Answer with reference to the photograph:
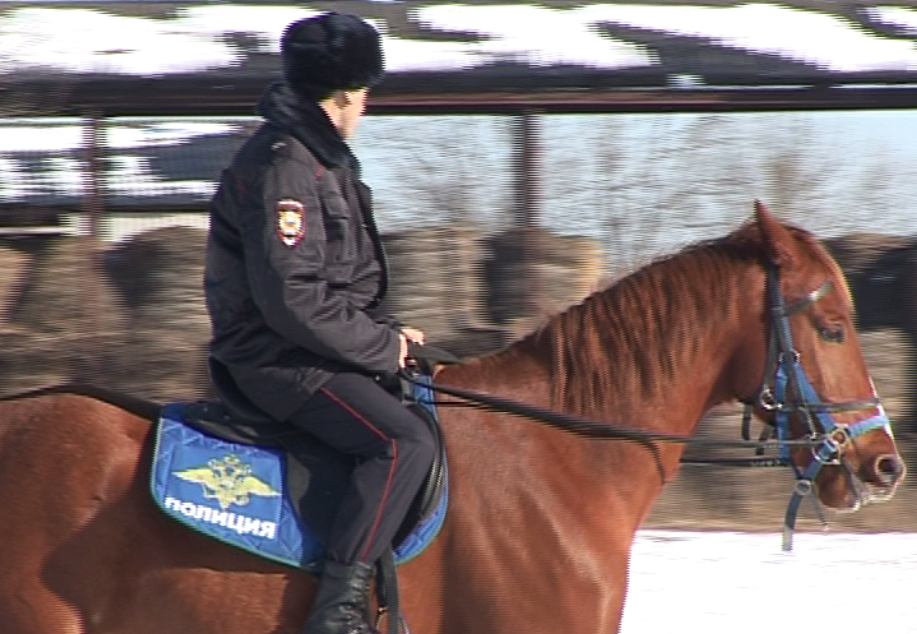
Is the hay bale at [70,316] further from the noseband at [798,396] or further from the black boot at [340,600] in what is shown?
the noseband at [798,396]

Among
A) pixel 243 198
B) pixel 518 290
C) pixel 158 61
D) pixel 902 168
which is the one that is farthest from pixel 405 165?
pixel 243 198

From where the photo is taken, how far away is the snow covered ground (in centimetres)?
570

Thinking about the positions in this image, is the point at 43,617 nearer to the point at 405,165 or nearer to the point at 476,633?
the point at 476,633

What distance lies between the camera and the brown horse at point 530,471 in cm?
352

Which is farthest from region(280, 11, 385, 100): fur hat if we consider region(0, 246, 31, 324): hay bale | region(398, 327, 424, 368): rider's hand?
region(0, 246, 31, 324): hay bale

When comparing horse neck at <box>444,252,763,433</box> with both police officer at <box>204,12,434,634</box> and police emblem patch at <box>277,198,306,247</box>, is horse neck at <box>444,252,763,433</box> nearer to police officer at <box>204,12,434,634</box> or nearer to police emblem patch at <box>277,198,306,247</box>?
police officer at <box>204,12,434,634</box>

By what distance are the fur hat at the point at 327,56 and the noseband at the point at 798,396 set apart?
1223 mm

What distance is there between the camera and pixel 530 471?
12.2 feet

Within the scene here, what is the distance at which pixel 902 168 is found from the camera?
831cm

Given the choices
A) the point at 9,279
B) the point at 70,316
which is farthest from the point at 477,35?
the point at 9,279

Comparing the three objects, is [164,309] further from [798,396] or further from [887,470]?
[887,470]

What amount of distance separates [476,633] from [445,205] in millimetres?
4993

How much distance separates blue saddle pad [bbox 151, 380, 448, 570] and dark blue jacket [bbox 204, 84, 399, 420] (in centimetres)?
13

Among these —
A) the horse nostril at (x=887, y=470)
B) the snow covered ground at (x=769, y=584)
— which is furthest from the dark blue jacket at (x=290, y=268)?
the snow covered ground at (x=769, y=584)
